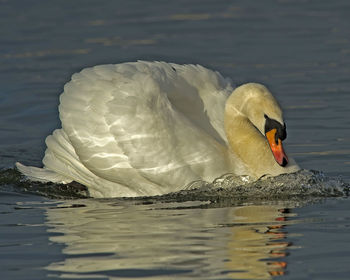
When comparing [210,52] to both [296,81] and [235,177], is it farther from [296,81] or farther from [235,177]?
[235,177]

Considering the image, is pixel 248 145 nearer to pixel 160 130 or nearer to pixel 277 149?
pixel 277 149

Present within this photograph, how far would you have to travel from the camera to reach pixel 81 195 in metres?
11.5

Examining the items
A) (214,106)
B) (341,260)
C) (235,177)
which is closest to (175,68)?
(214,106)

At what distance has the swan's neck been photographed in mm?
11133

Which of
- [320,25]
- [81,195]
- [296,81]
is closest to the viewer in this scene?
[81,195]

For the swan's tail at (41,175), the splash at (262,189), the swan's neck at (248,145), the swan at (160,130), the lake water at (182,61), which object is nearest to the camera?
the lake water at (182,61)

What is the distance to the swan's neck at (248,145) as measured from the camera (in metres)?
11.1

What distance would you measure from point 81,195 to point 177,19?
9.65m

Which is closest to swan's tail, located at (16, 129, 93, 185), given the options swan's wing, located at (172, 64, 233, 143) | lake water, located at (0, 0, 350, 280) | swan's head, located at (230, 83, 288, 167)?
lake water, located at (0, 0, 350, 280)

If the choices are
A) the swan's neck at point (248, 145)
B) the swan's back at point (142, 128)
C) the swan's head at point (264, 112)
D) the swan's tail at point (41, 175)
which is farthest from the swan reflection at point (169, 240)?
the swan's tail at point (41, 175)

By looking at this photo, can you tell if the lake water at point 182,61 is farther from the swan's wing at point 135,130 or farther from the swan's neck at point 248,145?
the swan's neck at point 248,145

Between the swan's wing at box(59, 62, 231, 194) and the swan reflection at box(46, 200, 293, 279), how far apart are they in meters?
0.45

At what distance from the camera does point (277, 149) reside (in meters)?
10.5

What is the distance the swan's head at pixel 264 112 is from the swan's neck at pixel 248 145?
0.08 m
